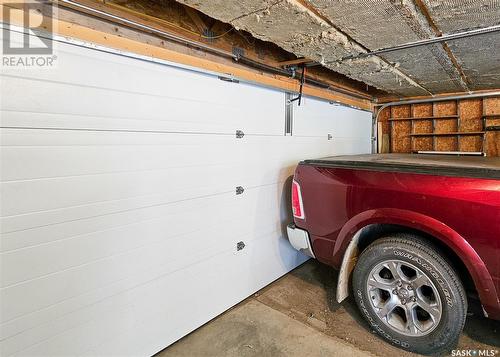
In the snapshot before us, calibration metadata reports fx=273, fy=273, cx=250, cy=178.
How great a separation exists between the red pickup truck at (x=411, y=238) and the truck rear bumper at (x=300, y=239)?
3.8 inches

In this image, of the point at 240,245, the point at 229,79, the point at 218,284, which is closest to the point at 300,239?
the point at 240,245

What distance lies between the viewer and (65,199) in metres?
1.48

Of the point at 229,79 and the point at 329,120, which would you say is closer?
the point at 229,79

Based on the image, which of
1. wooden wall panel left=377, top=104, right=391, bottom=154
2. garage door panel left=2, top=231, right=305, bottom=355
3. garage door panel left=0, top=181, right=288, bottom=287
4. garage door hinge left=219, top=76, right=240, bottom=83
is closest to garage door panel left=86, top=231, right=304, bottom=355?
garage door panel left=2, top=231, right=305, bottom=355

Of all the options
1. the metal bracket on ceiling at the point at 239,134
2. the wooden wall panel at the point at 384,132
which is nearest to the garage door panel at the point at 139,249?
the metal bracket on ceiling at the point at 239,134

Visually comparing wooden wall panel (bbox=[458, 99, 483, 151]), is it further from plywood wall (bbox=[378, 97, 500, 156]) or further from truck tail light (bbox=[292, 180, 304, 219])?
truck tail light (bbox=[292, 180, 304, 219])

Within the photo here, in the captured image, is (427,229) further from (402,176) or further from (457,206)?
(402,176)

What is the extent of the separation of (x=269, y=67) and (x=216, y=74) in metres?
0.76

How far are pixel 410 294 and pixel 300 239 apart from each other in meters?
0.96

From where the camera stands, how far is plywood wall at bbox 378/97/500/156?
3.92m

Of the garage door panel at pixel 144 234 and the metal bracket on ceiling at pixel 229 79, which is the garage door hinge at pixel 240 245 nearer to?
the garage door panel at pixel 144 234

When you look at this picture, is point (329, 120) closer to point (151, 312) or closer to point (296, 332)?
point (296, 332)

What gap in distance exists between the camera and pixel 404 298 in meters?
1.98

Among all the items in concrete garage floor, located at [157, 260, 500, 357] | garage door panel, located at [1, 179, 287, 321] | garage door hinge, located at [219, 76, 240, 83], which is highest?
garage door hinge, located at [219, 76, 240, 83]
